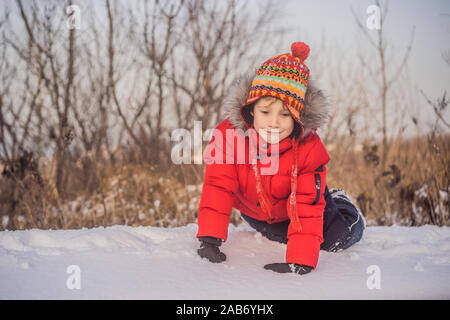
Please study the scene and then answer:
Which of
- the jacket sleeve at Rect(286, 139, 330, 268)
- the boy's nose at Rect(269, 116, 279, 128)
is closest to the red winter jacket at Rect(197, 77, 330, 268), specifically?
the jacket sleeve at Rect(286, 139, 330, 268)

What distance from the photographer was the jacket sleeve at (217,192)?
5.53ft

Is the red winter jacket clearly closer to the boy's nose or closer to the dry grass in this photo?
the boy's nose

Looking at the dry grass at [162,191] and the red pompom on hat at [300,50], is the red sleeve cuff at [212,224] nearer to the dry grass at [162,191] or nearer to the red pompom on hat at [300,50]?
the red pompom on hat at [300,50]

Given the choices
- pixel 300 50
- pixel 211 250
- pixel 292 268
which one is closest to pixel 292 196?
pixel 292 268

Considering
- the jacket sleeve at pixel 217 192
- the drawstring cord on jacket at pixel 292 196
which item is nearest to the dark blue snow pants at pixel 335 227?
the drawstring cord on jacket at pixel 292 196

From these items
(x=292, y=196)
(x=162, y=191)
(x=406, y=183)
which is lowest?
(x=162, y=191)

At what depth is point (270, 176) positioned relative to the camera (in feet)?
5.84

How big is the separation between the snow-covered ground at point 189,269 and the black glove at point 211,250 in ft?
0.09

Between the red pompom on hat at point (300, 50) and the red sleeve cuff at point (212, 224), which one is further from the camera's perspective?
the red pompom on hat at point (300, 50)

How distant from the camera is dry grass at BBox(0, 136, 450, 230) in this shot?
3.17 metres

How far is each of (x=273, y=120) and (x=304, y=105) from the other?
0.67ft

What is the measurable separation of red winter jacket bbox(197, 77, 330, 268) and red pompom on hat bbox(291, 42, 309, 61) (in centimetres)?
14

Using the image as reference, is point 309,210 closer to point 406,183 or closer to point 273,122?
point 273,122

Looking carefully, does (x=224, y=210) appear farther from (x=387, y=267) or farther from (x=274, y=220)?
(x=387, y=267)
